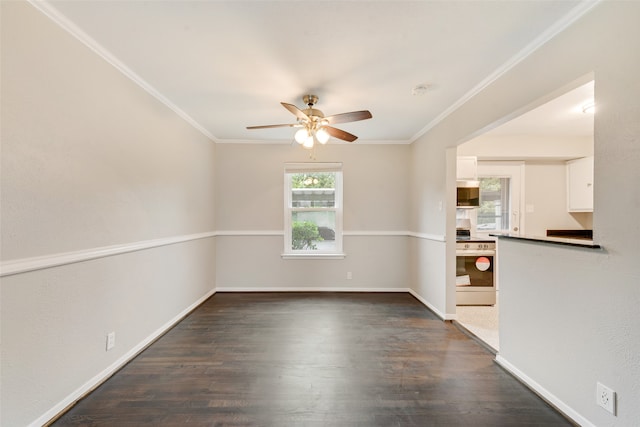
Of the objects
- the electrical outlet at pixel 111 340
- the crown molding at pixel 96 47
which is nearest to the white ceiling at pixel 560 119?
the crown molding at pixel 96 47

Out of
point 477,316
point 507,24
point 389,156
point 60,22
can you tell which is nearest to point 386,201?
point 389,156

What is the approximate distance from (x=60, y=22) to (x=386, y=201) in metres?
4.01

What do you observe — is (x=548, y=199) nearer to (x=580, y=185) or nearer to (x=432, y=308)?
(x=580, y=185)

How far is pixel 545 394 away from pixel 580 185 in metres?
3.73

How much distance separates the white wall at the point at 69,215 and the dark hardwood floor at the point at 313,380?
1.12 ft

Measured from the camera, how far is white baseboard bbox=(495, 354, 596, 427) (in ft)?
5.33

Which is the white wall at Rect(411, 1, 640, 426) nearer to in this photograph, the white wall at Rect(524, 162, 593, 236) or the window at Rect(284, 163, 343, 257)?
the window at Rect(284, 163, 343, 257)

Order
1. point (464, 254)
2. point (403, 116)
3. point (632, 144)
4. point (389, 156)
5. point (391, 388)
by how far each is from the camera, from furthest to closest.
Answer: point (389, 156) → point (464, 254) → point (403, 116) → point (391, 388) → point (632, 144)

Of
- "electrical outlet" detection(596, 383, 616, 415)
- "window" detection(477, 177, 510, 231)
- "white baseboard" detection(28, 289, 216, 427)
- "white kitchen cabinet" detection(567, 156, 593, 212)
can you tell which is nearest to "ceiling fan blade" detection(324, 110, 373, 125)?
"electrical outlet" detection(596, 383, 616, 415)

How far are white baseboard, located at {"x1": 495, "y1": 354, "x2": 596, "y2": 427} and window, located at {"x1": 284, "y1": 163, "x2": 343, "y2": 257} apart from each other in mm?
2721

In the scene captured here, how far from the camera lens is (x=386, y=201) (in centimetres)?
450

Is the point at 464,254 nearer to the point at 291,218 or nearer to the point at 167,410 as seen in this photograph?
the point at 291,218

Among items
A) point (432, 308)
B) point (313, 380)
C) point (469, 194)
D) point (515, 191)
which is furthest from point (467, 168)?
point (313, 380)

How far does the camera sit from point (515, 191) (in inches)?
174
